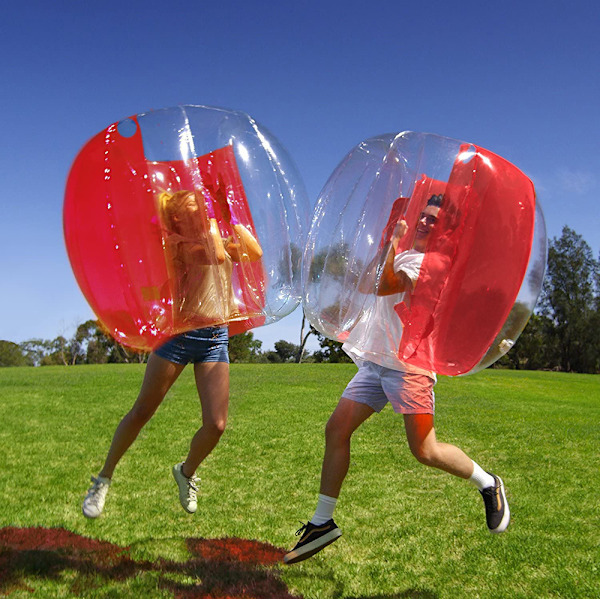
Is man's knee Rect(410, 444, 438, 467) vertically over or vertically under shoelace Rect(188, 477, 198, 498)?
over

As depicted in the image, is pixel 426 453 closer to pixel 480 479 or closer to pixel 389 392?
pixel 389 392

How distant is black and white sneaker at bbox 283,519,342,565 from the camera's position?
3340 mm

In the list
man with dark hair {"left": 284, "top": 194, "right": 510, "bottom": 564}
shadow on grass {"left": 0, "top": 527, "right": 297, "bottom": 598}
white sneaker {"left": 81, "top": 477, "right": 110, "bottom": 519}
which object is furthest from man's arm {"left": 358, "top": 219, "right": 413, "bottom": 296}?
white sneaker {"left": 81, "top": 477, "right": 110, "bottom": 519}

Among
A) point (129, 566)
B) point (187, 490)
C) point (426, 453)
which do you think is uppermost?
point (426, 453)

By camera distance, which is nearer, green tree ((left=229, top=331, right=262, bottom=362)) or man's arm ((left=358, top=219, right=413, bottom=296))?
man's arm ((left=358, top=219, right=413, bottom=296))

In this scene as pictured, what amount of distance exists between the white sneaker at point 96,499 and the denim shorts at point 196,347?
38.9 inches

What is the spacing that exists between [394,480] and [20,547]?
3608mm

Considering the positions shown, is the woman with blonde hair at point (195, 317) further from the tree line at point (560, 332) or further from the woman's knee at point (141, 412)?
the tree line at point (560, 332)

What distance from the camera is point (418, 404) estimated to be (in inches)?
130

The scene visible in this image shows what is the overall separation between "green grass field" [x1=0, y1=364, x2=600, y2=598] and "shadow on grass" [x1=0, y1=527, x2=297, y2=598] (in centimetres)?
1

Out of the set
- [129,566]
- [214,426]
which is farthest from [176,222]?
[129,566]

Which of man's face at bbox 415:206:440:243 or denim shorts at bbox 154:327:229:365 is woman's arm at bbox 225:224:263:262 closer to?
denim shorts at bbox 154:327:229:365

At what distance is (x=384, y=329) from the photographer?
3.12 m

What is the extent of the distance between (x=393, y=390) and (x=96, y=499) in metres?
1.98
